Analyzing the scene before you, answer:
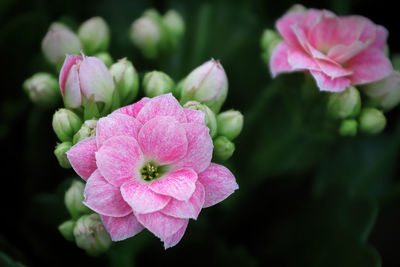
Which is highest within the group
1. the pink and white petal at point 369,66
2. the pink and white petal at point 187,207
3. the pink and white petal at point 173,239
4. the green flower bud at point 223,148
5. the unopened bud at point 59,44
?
the unopened bud at point 59,44

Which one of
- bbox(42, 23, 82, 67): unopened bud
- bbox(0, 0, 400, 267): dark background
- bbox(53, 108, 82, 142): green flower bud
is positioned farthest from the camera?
bbox(0, 0, 400, 267): dark background

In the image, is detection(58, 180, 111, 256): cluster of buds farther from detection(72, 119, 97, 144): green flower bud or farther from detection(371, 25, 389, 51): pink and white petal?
detection(371, 25, 389, 51): pink and white petal

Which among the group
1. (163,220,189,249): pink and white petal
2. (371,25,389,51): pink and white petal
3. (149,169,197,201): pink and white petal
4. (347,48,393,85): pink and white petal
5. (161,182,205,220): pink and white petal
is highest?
(371,25,389,51): pink and white petal

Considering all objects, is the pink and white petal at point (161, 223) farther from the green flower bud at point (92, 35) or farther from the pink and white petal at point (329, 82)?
the green flower bud at point (92, 35)

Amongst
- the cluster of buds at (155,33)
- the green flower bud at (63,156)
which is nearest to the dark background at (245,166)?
the cluster of buds at (155,33)

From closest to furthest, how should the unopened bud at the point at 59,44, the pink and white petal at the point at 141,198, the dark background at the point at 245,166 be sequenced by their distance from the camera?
the pink and white petal at the point at 141,198 < the unopened bud at the point at 59,44 < the dark background at the point at 245,166

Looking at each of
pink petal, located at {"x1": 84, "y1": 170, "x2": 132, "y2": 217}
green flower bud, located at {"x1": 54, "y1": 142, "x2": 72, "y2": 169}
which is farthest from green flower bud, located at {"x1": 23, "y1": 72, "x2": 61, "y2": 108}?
pink petal, located at {"x1": 84, "y1": 170, "x2": 132, "y2": 217}

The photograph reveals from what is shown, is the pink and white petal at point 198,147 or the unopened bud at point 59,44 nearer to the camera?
the pink and white petal at point 198,147
